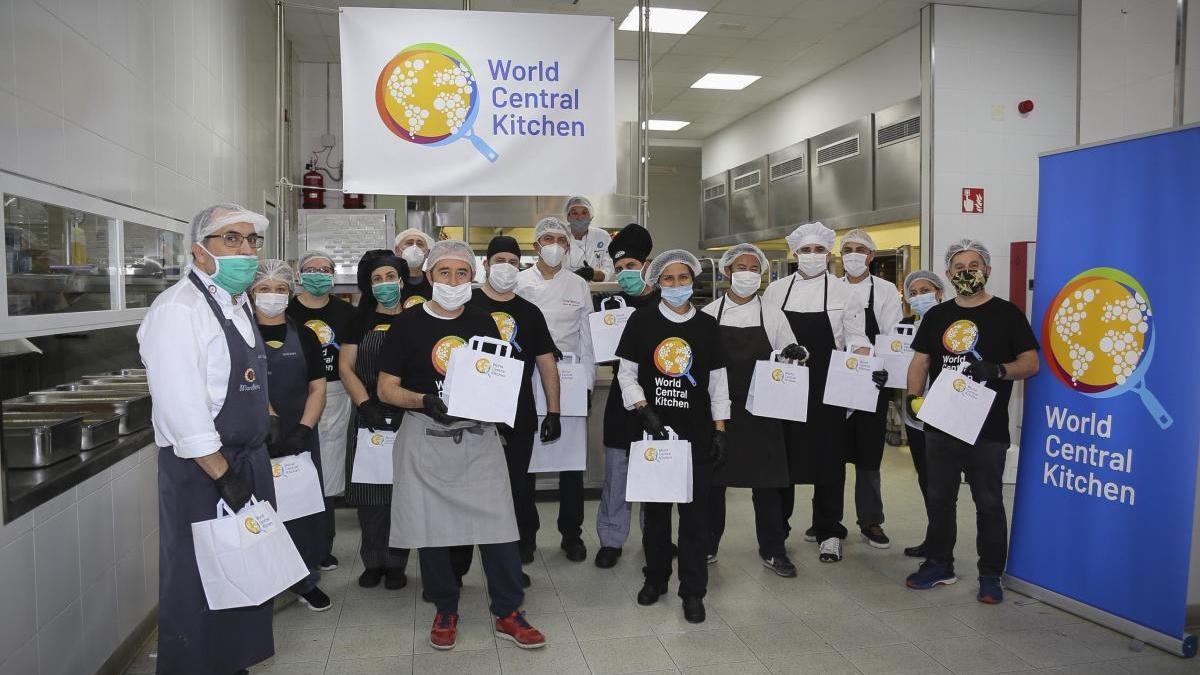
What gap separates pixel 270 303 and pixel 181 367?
1005mm

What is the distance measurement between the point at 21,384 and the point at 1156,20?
482cm

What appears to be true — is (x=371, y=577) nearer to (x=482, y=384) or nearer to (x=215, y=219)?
(x=482, y=384)

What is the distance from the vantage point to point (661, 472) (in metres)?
3.33

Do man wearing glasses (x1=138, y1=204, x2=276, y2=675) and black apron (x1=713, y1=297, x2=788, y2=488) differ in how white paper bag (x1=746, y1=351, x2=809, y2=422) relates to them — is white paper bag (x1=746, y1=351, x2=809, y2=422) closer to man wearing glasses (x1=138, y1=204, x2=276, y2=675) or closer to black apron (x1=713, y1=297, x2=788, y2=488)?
black apron (x1=713, y1=297, x2=788, y2=488)

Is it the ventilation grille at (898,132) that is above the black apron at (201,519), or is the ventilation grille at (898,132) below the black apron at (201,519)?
above

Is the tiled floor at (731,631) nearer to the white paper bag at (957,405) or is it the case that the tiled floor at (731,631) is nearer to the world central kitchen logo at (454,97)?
the white paper bag at (957,405)

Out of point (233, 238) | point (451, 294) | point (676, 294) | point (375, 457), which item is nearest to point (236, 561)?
point (233, 238)

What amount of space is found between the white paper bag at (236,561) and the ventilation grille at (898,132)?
6061 mm

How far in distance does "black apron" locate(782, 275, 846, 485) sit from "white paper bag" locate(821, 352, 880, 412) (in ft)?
0.18

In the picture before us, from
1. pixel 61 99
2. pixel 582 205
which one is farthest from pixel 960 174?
pixel 61 99

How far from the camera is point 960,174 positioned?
6.62m

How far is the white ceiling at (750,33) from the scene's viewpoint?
647 cm

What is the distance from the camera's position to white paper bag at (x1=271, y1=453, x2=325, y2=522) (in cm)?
323

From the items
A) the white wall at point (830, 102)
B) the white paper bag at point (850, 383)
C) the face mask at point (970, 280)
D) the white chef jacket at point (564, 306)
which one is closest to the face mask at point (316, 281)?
the white chef jacket at point (564, 306)
